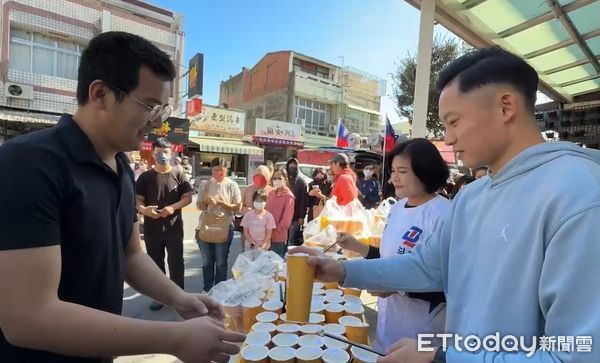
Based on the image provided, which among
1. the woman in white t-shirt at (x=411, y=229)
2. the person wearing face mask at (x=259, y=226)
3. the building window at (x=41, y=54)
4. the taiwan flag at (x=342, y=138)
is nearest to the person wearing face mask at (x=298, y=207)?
the person wearing face mask at (x=259, y=226)

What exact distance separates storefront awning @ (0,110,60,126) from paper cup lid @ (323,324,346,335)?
48.7ft

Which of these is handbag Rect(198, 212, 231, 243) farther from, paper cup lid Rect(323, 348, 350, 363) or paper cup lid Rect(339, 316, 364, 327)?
paper cup lid Rect(323, 348, 350, 363)

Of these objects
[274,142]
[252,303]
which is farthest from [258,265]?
[274,142]

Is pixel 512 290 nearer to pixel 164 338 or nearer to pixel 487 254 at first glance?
pixel 487 254

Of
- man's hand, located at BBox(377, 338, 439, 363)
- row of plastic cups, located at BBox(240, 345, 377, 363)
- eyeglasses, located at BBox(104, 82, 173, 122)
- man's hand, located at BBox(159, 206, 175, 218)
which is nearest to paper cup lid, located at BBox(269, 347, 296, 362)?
row of plastic cups, located at BBox(240, 345, 377, 363)

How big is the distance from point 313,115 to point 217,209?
78.2ft

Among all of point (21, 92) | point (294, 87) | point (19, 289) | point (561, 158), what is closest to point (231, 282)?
point (19, 289)

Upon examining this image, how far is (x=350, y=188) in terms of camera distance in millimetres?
5602

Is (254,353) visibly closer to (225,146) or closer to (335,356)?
(335,356)

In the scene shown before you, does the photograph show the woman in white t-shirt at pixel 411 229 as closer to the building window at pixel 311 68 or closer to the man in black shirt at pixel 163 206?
the man in black shirt at pixel 163 206

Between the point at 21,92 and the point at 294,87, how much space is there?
16.5 meters

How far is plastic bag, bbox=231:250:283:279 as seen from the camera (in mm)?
2439

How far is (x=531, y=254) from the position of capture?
822 mm
